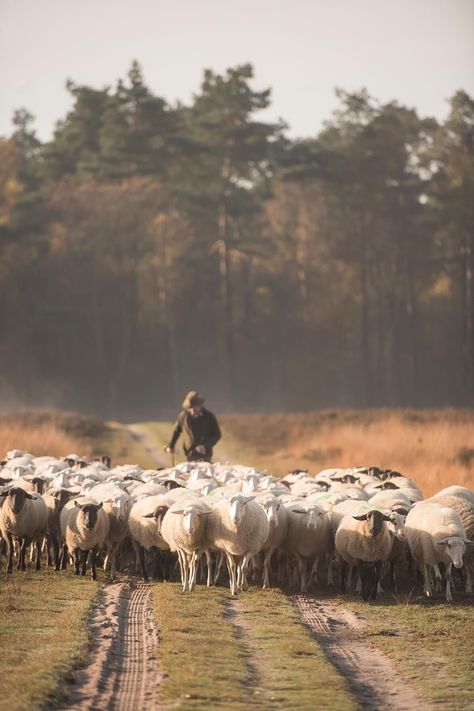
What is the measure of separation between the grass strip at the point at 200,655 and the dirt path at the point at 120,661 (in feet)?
0.50

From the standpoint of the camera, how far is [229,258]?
73375 mm

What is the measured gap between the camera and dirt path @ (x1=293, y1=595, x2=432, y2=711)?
37.3 feet

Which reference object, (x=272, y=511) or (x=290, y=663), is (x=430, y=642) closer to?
(x=290, y=663)

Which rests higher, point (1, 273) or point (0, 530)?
point (1, 273)

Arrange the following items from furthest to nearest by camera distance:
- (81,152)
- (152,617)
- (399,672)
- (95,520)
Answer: (81,152) → (95,520) → (152,617) → (399,672)

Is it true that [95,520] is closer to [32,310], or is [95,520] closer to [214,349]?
[32,310]

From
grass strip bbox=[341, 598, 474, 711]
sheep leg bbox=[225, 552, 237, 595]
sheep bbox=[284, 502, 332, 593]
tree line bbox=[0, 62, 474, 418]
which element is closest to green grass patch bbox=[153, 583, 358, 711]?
sheep leg bbox=[225, 552, 237, 595]

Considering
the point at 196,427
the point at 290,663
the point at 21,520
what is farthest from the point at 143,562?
the point at 196,427

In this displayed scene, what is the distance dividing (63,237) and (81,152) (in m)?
7.45

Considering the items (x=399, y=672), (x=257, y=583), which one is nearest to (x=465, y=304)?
(x=257, y=583)

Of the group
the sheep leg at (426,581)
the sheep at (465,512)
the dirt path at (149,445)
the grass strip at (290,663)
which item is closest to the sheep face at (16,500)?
the grass strip at (290,663)

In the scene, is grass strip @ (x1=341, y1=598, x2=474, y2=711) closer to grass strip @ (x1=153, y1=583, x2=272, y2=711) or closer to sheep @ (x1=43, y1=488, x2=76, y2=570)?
grass strip @ (x1=153, y1=583, x2=272, y2=711)

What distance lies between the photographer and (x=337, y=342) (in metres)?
80.9

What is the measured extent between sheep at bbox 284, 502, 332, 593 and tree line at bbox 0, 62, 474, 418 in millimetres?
51478
